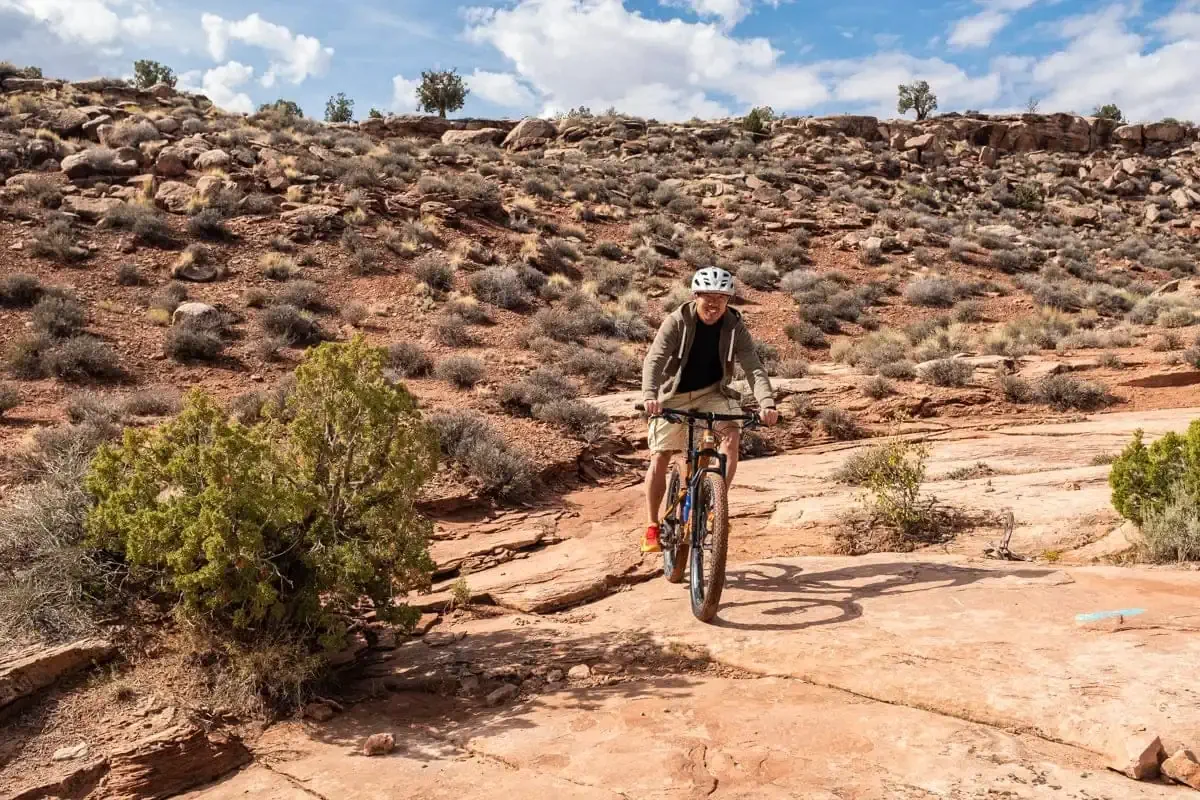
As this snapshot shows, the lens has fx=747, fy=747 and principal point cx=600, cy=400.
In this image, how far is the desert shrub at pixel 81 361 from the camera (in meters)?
11.1

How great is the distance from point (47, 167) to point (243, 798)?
21499mm

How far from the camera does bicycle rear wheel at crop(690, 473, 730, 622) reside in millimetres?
4664

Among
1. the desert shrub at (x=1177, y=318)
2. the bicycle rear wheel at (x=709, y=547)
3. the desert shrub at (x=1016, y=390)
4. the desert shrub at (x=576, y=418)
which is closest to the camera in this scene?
the bicycle rear wheel at (x=709, y=547)

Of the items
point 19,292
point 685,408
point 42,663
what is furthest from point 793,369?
point 19,292

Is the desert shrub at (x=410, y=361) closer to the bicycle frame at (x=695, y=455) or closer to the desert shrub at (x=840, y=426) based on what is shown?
the desert shrub at (x=840, y=426)

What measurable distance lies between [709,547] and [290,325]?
1123 cm

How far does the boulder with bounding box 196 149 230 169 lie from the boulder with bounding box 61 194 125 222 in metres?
3.32

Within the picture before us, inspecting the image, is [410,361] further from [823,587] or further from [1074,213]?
[1074,213]

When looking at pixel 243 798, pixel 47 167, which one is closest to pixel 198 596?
pixel 243 798

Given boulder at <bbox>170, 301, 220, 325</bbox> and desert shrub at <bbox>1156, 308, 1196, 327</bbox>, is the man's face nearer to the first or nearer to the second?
boulder at <bbox>170, 301, 220, 325</bbox>

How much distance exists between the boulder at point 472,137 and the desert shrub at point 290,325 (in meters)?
22.7

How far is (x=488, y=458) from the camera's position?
27.9ft

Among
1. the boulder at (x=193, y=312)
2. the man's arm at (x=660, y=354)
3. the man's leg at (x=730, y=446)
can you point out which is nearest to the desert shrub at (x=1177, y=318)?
the man's leg at (x=730, y=446)

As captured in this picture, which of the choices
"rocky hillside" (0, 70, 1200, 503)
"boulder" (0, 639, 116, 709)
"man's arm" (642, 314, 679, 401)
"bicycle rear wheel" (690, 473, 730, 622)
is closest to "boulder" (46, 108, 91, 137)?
"rocky hillside" (0, 70, 1200, 503)
